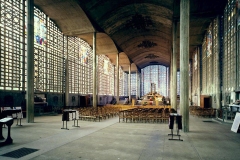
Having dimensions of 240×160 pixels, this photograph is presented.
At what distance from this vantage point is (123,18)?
76.5ft

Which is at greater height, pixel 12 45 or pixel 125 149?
pixel 12 45

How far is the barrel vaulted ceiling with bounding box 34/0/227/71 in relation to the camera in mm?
17234

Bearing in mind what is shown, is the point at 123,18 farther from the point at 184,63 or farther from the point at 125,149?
the point at 125,149

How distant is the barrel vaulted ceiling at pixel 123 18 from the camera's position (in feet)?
56.5

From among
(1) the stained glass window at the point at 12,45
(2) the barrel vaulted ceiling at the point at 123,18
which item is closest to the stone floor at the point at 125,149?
(1) the stained glass window at the point at 12,45

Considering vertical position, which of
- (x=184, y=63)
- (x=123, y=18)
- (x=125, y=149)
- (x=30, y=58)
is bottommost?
(x=125, y=149)

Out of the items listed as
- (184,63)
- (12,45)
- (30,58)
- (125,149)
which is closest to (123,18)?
(12,45)

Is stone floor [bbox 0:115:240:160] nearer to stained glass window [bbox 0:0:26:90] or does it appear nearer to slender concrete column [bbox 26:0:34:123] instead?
slender concrete column [bbox 26:0:34:123]

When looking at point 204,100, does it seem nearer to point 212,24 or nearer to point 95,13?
point 212,24

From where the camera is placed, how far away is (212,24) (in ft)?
62.8

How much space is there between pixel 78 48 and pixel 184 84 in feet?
66.8

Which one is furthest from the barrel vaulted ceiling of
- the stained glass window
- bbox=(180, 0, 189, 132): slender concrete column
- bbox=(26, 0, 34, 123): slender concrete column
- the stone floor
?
the stone floor

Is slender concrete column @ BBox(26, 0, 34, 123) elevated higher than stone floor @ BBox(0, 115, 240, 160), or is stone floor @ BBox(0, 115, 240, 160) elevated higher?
slender concrete column @ BBox(26, 0, 34, 123)

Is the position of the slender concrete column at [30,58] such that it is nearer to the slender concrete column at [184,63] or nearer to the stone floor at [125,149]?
the stone floor at [125,149]
